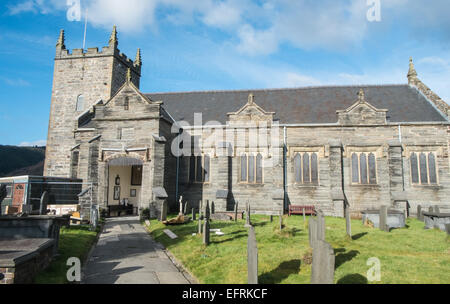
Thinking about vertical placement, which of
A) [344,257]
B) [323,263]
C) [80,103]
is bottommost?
[344,257]

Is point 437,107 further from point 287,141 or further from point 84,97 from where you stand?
point 84,97

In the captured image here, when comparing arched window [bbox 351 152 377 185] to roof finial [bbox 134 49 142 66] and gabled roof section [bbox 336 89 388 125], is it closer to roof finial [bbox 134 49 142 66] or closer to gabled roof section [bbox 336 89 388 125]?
gabled roof section [bbox 336 89 388 125]

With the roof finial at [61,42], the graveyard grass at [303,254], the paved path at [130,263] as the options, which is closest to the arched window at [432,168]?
the graveyard grass at [303,254]

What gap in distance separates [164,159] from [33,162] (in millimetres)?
84047

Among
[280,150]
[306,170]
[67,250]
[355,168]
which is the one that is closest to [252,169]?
[280,150]

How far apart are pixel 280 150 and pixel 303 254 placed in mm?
15000

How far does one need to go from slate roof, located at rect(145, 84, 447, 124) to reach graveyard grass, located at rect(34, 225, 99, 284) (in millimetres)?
14598

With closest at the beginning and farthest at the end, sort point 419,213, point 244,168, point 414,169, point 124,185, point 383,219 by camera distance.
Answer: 1. point 383,219
2. point 419,213
3. point 414,169
4. point 244,168
5. point 124,185

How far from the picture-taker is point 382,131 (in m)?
25.1

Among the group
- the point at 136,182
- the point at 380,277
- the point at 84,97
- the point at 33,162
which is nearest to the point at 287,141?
the point at 136,182

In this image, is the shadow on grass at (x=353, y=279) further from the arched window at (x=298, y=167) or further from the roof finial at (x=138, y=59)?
the roof finial at (x=138, y=59)

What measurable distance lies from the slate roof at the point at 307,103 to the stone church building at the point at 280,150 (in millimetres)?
91

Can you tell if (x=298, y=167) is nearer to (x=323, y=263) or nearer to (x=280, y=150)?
(x=280, y=150)

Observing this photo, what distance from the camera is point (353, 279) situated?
8570mm
